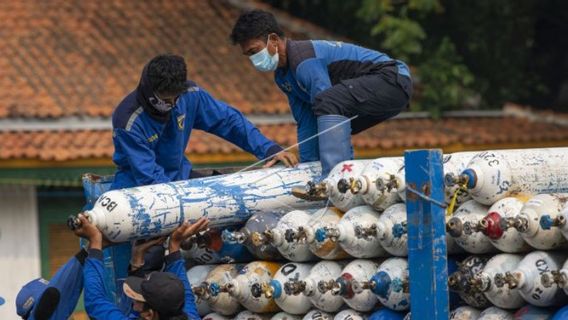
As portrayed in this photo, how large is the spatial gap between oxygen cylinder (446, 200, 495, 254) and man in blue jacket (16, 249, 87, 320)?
5.88 ft

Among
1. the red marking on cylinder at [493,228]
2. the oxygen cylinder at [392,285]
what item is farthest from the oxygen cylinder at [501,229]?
the oxygen cylinder at [392,285]

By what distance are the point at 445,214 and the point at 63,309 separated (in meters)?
1.95

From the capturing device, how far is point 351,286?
19.4 ft

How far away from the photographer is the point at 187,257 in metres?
6.82

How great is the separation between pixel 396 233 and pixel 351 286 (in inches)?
11.3

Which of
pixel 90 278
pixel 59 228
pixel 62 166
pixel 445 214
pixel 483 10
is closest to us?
pixel 445 214

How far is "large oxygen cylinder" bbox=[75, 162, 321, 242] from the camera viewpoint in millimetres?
6133

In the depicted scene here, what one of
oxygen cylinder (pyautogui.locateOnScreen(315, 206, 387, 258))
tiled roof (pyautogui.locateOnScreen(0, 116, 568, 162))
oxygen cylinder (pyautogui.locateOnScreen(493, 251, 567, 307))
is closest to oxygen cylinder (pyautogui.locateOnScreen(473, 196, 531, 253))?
oxygen cylinder (pyautogui.locateOnScreen(493, 251, 567, 307))

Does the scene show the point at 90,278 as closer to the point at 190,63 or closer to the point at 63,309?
the point at 63,309

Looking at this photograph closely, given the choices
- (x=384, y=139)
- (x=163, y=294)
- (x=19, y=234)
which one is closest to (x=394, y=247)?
(x=163, y=294)

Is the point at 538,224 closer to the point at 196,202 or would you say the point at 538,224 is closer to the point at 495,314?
the point at 495,314

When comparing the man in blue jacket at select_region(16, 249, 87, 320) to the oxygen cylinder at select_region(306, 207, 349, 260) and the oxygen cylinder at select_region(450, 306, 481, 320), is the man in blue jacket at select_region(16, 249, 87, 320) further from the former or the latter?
the oxygen cylinder at select_region(450, 306, 481, 320)

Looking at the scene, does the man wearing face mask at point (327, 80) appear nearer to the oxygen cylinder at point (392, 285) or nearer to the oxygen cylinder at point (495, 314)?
the oxygen cylinder at point (392, 285)

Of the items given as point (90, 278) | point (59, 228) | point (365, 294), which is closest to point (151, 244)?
point (90, 278)
